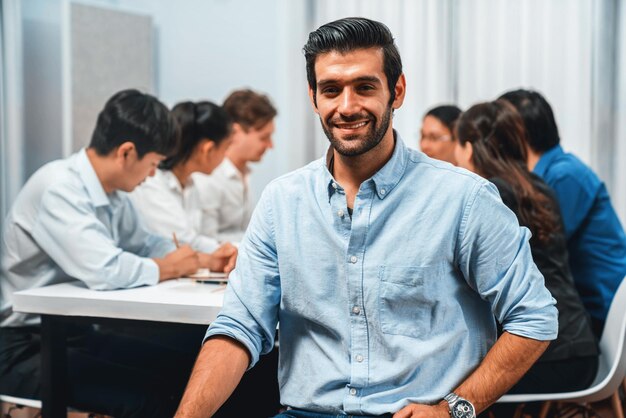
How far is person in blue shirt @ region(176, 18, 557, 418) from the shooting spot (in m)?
1.34

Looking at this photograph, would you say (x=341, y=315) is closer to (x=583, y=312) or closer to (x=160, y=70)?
(x=583, y=312)

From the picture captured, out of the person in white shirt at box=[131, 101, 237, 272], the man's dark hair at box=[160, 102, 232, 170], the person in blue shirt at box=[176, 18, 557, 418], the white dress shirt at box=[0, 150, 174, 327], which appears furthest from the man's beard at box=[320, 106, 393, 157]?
the man's dark hair at box=[160, 102, 232, 170]

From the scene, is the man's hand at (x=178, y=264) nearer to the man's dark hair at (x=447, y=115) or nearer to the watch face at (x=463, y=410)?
the watch face at (x=463, y=410)

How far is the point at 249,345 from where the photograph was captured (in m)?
1.41

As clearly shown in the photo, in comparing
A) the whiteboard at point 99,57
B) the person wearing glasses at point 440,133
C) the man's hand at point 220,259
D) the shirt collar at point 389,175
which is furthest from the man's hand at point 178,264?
the whiteboard at point 99,57

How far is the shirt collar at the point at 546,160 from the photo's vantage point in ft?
8.61

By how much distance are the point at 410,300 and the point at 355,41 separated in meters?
0.48

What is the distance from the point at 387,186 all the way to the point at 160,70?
12.0 ft

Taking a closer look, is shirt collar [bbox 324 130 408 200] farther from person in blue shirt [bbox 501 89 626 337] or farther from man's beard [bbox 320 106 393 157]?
person in blue shirt [bbox 501 89 626 337]

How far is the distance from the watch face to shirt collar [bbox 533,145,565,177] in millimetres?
1476

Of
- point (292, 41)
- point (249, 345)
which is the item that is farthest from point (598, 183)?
point (292, 41)

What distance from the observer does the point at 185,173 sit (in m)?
2.95

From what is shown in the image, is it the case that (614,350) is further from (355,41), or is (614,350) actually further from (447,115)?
(447,115)

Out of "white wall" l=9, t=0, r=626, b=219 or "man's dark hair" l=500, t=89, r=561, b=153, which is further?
"white wall" l=9, t=0, r=626, b=219
